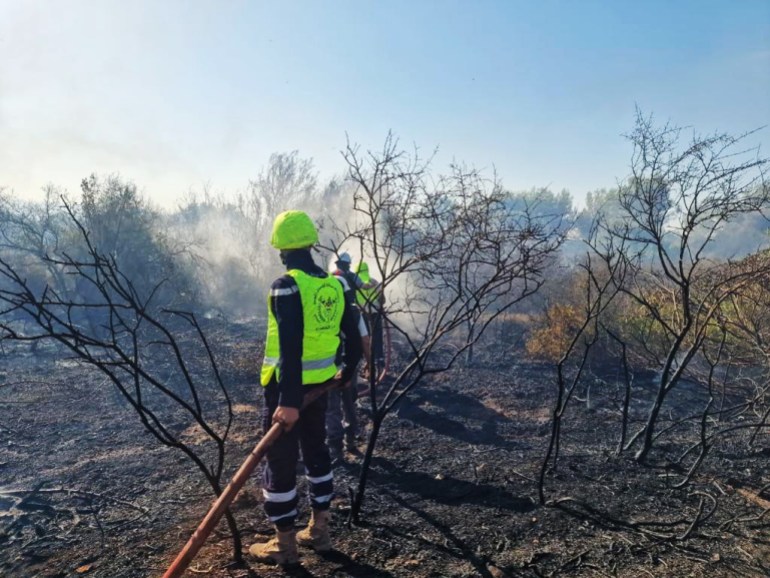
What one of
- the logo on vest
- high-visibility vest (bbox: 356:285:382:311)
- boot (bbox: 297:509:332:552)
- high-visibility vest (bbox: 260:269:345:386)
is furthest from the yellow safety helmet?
boot (bbox: 297:509:332:552)

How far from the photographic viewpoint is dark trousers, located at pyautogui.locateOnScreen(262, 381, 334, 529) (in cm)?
291

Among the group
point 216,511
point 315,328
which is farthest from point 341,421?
point 216,511

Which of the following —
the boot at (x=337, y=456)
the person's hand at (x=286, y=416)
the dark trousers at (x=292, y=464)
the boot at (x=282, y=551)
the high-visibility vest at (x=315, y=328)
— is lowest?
the boot at (x=337, y=456)

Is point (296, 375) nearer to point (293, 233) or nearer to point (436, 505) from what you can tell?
point (293, 233)

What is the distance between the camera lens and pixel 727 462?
178 inches

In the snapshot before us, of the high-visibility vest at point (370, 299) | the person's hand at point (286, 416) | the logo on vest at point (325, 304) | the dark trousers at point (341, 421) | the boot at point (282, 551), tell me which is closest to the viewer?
the person's hand at point (286, 416)

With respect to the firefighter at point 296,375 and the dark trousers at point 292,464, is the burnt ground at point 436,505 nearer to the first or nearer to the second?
the firefighter at point 296,375

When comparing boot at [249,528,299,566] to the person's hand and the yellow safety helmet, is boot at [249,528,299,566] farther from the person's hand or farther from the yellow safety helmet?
the yellow safety helmet

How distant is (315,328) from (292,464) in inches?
32.6

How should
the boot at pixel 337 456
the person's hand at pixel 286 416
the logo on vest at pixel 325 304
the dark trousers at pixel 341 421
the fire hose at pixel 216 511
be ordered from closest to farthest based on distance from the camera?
the fire hose at pixel 216 511, the person's hand at pixel 286 416, the logo on vest at pixel 325 304, the boot at pixel 337 456, the dark trousers at pixel 341 421

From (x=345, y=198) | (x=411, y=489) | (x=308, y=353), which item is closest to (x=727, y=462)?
(x=411, y=489)

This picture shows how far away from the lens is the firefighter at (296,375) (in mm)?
2797

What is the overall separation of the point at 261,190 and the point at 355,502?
23191mm

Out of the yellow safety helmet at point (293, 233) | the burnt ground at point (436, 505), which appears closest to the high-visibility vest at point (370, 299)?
the yellow safety helmet at point (293, 233)
